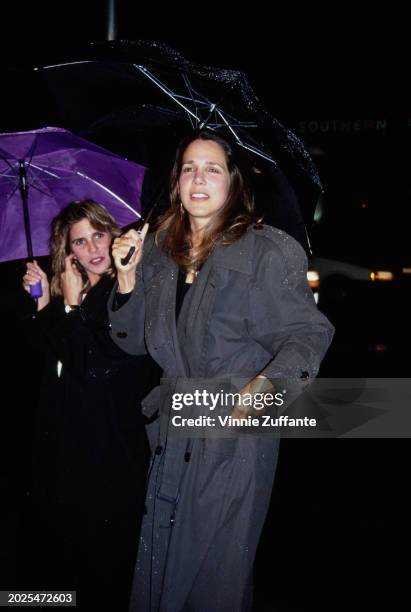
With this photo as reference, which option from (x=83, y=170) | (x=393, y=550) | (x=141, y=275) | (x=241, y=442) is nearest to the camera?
(x=241, y=442)

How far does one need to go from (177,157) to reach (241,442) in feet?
4.48

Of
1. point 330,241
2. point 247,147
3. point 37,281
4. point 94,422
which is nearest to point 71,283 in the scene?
point 37,281

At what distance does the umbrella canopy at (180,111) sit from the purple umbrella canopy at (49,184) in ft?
0.88

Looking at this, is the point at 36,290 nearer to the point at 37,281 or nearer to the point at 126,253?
the point at 37,281

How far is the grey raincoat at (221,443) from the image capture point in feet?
8.20

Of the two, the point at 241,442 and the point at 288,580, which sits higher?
the point at 241,442

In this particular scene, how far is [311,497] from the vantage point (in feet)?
16.3

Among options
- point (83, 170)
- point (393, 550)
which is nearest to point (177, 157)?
point (83, 170)

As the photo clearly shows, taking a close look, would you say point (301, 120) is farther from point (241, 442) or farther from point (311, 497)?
point (241, 442)

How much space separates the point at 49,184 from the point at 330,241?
10.7 m

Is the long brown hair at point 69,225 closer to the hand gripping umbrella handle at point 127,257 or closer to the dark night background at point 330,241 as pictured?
the dark night background at point 330,241

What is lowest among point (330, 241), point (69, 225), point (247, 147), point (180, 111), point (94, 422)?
point (94, 422)

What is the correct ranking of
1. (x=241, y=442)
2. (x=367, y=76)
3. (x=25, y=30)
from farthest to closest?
(x=367, y=76), (x=25, y=30), (x=241, y=442)

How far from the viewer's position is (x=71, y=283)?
3146mm
